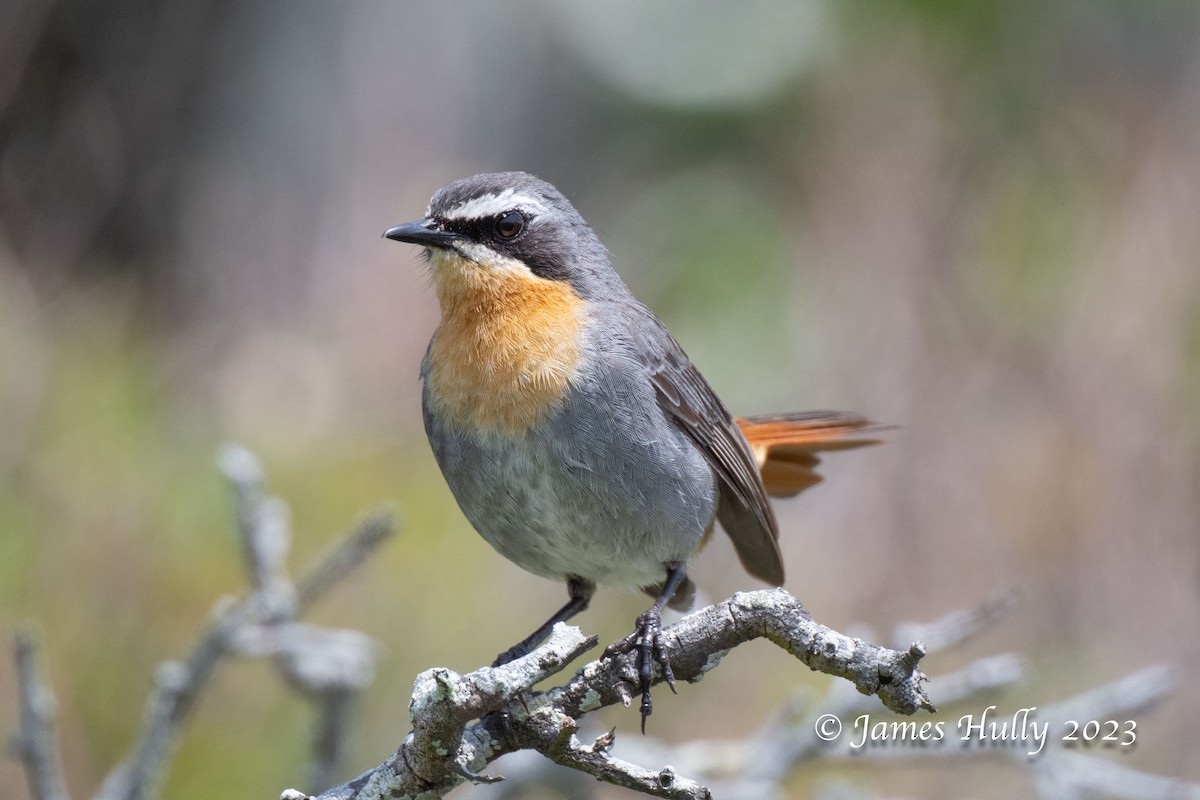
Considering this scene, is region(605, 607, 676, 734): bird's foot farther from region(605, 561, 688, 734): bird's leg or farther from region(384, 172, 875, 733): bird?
region(384, 172, 875, 733): bird

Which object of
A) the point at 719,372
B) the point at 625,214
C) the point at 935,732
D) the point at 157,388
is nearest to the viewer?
the point at 935,732

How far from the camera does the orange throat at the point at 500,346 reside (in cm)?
359

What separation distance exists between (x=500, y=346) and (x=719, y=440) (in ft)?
2.76

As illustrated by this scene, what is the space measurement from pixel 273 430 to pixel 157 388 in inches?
20.9

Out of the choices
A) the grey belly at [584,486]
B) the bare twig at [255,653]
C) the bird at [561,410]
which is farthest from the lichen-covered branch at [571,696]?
the grey belly at [584,486]

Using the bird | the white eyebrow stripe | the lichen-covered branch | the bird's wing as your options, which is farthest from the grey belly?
the lichen-covered branch

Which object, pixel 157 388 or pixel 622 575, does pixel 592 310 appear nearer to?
pixel 622 575

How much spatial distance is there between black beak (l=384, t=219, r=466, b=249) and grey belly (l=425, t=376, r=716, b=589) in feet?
1.83

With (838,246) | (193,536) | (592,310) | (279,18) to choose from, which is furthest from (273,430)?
(279,18)

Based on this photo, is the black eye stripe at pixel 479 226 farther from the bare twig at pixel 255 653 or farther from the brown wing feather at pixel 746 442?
the bare twig at pixel 255 653

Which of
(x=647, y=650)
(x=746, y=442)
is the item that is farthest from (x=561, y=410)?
(x=746, y=442)

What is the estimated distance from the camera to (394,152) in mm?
8586

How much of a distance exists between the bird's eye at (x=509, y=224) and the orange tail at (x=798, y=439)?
3.89 ft

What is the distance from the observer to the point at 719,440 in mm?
4066
